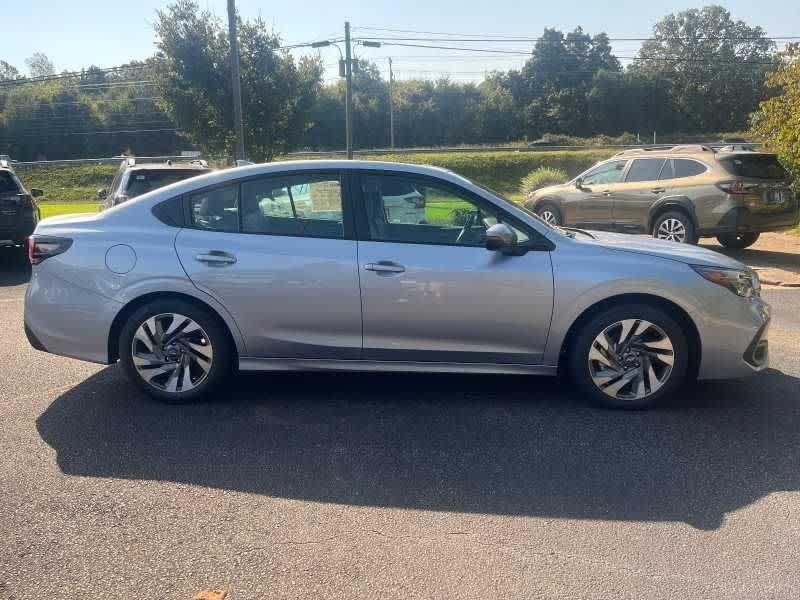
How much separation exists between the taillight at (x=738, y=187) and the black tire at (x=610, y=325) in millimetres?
8022

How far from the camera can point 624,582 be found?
119 inches

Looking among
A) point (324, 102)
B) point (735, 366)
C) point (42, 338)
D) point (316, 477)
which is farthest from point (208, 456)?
point (324, 102)

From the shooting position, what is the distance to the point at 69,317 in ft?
16.6

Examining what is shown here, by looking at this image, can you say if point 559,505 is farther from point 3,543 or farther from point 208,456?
point 3,543

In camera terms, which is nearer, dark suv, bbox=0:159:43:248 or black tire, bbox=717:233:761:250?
dark suv, bbox=0:159:43:248

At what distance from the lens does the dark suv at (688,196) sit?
1207cm

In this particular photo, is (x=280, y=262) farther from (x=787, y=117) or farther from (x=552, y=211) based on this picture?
(x=787, y=117)

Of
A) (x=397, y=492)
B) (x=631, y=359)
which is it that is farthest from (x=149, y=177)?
(x=397, y=492)

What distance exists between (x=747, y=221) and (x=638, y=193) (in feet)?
6.14

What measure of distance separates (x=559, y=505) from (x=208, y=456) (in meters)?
1.96

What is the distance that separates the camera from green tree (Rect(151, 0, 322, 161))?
974 inches

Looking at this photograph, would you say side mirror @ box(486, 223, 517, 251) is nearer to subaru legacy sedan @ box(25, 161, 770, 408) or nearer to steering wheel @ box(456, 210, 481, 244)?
subaru legacy sedan @ box(25, 161, 770, 408)

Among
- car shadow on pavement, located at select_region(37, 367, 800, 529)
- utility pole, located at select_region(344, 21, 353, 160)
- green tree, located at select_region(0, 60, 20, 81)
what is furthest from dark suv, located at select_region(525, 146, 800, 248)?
green tree, located at select_region(0, 60, 20, 81)

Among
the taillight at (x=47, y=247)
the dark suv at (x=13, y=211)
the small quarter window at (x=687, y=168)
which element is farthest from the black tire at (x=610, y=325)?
the dark suv at (x=13, y=211)
